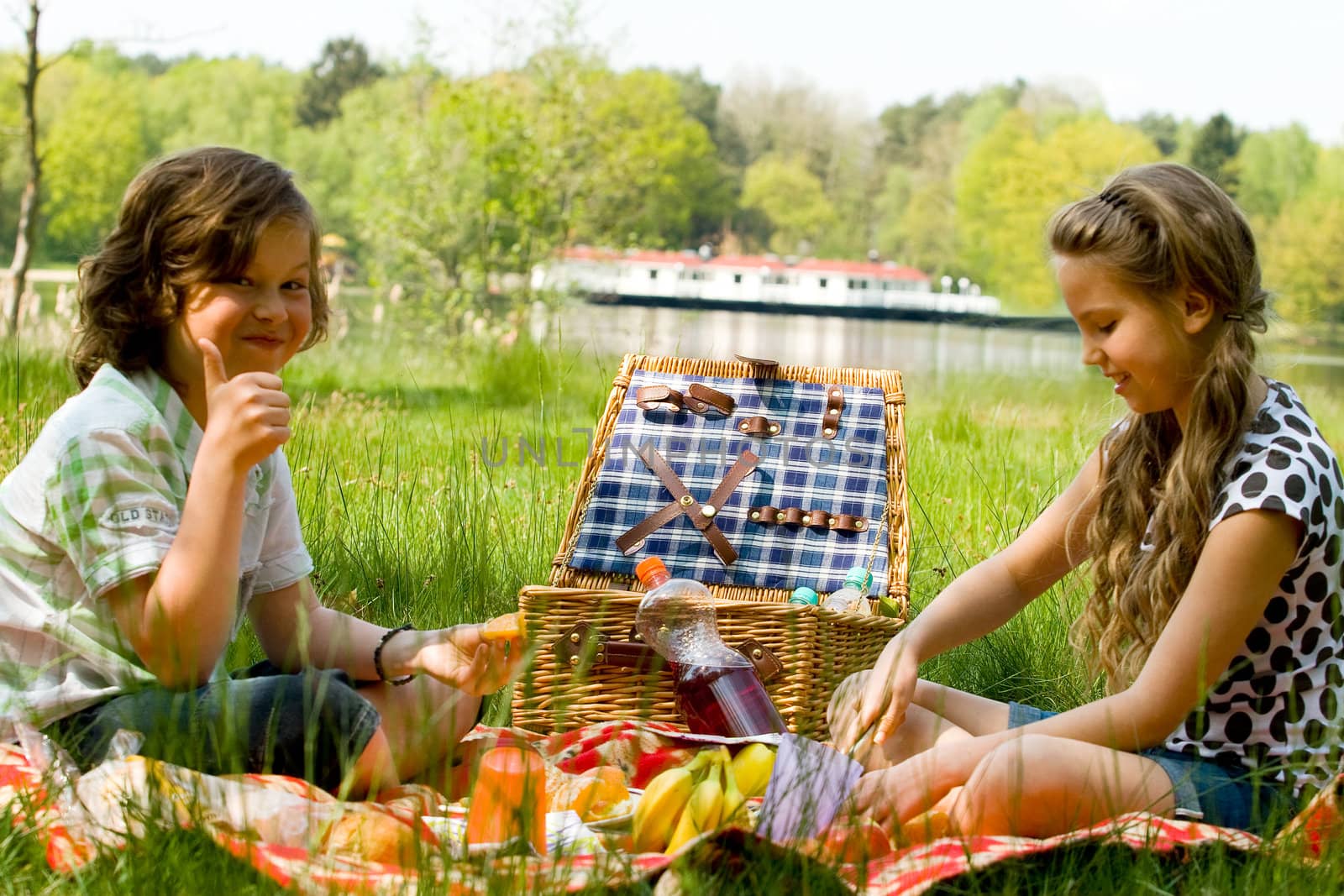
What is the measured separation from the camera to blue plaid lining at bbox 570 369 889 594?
9.19 ft

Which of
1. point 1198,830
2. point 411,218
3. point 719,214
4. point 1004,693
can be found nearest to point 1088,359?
point 1198,830

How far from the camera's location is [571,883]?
1.49m

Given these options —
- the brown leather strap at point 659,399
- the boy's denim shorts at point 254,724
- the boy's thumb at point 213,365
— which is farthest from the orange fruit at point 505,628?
the brown leather strap at point 659,399

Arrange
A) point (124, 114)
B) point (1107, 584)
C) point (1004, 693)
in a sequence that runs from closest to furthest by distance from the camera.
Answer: point (1107, 584) → point (1004, 693) → point (124, 114)

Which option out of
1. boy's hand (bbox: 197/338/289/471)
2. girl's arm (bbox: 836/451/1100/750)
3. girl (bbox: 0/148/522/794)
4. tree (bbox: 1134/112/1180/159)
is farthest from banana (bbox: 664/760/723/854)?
tree (bbox: 1134/112/1180/159)

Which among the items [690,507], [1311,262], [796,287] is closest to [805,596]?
[690,507]

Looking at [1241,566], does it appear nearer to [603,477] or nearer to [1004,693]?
[1004,693]

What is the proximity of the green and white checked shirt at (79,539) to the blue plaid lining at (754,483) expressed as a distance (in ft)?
3.66

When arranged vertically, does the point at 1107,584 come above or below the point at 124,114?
below

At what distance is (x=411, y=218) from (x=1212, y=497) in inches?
430

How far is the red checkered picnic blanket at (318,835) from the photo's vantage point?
1.45 meters

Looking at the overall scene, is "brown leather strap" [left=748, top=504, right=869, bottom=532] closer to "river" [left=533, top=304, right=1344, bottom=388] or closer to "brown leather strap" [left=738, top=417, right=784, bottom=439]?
"brown leather strap" [left=738, top=417, right=784, bottom=439]

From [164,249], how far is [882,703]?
52.8 inches

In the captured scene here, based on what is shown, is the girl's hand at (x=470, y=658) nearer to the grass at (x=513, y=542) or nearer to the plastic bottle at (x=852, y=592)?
the grass at (x=513, y=542)
